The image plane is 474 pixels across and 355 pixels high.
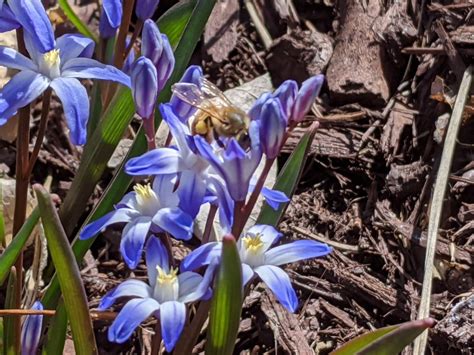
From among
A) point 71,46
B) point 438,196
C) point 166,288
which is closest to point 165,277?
point 166,288

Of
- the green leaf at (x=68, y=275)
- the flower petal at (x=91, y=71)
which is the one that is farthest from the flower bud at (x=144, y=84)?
the green leaf at (x=68, y=275)

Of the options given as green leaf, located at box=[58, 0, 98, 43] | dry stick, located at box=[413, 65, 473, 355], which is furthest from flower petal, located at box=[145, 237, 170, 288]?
green leaf, located at box=[58, 0, 98, 43]

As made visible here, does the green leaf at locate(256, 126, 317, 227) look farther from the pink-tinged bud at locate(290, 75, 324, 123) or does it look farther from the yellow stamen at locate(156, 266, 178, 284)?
the yellow stamen at locate(156, 266, 178, 284)

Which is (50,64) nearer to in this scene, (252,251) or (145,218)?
(145,218)

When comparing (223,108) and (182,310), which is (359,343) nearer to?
(182,310)

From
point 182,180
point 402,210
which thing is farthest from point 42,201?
point 402,210

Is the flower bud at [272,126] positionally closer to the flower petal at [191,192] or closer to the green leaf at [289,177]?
the flower petal at [191,192]

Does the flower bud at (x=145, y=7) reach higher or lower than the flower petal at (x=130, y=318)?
higher
